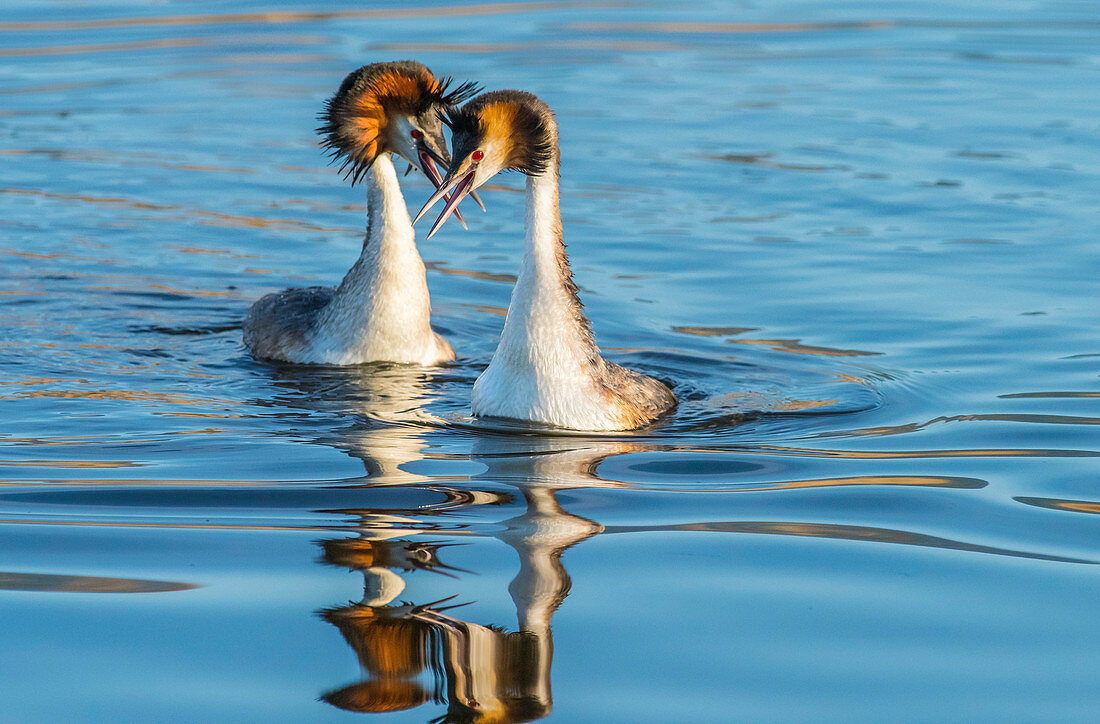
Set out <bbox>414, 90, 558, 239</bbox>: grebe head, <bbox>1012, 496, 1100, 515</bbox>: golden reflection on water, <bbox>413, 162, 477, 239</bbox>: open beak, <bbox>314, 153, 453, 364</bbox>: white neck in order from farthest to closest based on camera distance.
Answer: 1. <bbox>314, 153, 453, 364</bbox>: white neck
2. <bbox>413, 162, 477, 239</bbox>: open beak
3. <bbox>414, 90, 558, 239</bbox>: grebe head
4. <bbox>1012, 496, 1100, 515</bbox>: golden reflection on water

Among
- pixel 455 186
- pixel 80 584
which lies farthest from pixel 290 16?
pixel 80 584

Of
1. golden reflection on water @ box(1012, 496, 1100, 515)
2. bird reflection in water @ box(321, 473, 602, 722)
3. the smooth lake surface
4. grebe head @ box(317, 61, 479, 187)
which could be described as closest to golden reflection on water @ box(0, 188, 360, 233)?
the smooth lake surface

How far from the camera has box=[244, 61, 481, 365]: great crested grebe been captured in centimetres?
960

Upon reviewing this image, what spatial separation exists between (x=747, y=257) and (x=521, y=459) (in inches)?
216

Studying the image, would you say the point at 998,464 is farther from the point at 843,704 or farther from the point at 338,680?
the point at 338,680

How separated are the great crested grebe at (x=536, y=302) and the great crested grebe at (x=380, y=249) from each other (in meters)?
1.80

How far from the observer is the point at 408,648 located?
16.3 ft

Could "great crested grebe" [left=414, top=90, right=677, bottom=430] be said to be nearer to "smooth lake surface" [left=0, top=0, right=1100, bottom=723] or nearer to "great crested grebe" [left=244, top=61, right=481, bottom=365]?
"smooth lake surface" [left=0, top=0, right=1100, bottom=723]

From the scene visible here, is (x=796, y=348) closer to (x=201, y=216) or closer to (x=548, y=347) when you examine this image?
→ (x=548, y=347)

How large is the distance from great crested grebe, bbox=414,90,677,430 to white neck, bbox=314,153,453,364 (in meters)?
1.77

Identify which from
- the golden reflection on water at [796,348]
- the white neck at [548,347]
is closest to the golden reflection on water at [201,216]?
the golden reflection on water at [796,348]

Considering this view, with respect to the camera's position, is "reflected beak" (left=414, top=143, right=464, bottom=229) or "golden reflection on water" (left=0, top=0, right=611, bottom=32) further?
"golden reflection on water" (left=0, top=0, right=611, bottom=32)

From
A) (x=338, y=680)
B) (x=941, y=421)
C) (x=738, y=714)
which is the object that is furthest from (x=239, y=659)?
(x=941, y=421)

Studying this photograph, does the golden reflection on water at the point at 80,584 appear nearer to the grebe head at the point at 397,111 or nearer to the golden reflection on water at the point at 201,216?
the grebe head at the point at 397,111
